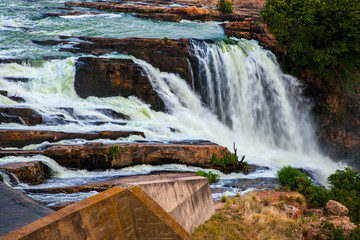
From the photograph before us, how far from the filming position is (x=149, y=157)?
1071cm

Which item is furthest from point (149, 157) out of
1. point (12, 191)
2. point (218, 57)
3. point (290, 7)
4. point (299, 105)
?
point (290, 7)

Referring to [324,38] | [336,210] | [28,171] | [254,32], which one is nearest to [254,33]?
[254,32]

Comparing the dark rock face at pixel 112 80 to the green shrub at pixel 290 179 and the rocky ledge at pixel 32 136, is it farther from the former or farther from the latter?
the green shrub at pixel 290 179

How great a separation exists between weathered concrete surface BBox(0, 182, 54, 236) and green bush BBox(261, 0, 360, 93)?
21000 millimetres

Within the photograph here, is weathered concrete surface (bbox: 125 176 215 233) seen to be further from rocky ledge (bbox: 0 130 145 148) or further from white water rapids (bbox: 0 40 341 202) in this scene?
rocky ledge (bbox: 0 130 145 148)

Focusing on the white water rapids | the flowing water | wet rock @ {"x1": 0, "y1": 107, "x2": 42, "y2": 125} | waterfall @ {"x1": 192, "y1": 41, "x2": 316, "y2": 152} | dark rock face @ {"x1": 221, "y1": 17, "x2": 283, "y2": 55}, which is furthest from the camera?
dark rock face @ {"x1": 221, "y1": 17, "x2": 283, "y2": 55}

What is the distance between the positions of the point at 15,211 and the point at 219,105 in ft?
53.8

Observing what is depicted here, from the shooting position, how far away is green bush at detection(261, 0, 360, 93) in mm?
22344

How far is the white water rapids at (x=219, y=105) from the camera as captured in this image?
14055 millimetres

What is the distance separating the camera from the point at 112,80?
16.9 metres

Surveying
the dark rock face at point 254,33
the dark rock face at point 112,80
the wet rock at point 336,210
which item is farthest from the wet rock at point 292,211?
the dark rock face at point 254,33

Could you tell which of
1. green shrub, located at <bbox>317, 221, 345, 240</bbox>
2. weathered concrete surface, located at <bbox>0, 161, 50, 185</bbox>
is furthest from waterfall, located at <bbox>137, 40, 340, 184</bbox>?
green shrub, located at <bbox>317, 221, 345, 240</bbox>

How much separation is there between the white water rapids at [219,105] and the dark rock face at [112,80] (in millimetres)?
369

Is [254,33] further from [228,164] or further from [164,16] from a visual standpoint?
[228,164]
